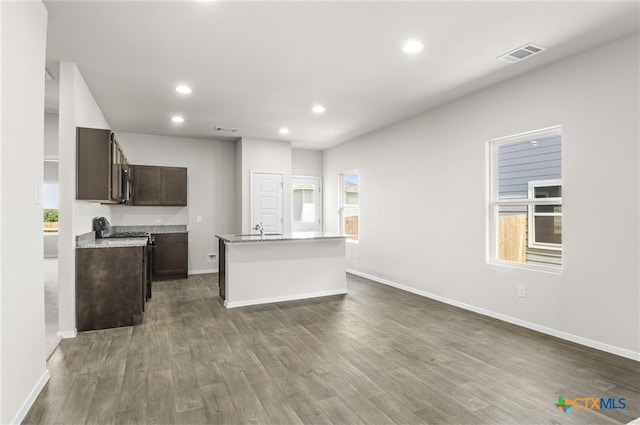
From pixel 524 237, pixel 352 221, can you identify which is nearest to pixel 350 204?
pixel 352 221

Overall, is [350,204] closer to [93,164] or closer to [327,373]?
[93,164]

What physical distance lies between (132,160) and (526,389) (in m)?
6.85

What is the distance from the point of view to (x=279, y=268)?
4957 millimetres

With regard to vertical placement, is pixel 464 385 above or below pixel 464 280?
below

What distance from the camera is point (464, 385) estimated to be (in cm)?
251

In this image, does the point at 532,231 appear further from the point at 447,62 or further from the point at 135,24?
the point at 135,24

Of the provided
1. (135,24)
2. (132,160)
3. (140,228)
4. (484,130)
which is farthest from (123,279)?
(484,130)

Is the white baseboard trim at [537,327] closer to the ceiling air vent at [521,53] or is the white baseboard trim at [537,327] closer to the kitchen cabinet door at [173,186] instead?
the ceiling air vent at [521,53]

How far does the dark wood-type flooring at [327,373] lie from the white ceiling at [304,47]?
276cm

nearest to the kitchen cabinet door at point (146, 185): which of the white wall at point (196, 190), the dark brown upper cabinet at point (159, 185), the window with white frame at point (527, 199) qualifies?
the dark brown upper cabinet at point (159, 185)

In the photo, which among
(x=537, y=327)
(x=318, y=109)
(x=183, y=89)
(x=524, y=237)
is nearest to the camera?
(x=537, y=327)

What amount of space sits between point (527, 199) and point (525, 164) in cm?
40

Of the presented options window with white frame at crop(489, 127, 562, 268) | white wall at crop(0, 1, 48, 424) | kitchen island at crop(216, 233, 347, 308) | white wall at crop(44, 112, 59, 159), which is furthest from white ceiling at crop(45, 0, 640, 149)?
kitchen island at crop(216, 233, 347, 308)

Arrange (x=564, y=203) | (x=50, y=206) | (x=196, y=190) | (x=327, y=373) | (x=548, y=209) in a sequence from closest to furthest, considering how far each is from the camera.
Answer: (x=327, y=373)
(x=564, y=203)
(x=548, y=209)
(x=196, y=190)
(x=50, y=206)
